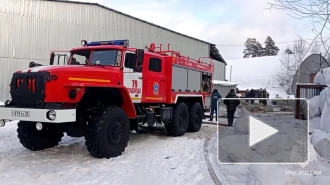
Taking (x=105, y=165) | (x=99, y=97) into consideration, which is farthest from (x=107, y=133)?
(x=99, y=97)

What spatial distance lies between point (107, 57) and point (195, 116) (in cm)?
480

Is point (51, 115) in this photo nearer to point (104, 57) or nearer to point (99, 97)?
point (99, 97)

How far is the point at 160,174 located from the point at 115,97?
2.55 meters

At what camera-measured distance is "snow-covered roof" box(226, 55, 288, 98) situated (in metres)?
60.8

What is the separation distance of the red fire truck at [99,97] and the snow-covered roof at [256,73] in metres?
48.3

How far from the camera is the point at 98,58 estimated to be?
27.8ft

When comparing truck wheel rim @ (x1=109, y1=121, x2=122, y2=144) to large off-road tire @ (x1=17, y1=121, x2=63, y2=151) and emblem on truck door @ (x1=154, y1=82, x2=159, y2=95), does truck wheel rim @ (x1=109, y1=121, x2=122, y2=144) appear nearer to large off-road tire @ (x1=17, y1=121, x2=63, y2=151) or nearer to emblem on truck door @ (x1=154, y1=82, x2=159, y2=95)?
large off-road tire @ (x1=17, y1=121, x2=63, y2=151)

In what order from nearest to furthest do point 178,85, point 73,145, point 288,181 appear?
point 288,181 → point 73,145 → point 178,85

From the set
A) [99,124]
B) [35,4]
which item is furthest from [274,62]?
[99,124]

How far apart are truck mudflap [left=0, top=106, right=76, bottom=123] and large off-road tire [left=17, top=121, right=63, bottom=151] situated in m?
1.08

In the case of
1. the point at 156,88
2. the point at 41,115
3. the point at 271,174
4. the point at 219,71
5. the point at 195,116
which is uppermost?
the point at 219,71

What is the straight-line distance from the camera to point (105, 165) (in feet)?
22.8

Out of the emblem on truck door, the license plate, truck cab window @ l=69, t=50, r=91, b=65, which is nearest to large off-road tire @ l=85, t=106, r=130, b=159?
the license plate

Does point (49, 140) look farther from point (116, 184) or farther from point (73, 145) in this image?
point (116, 184)
